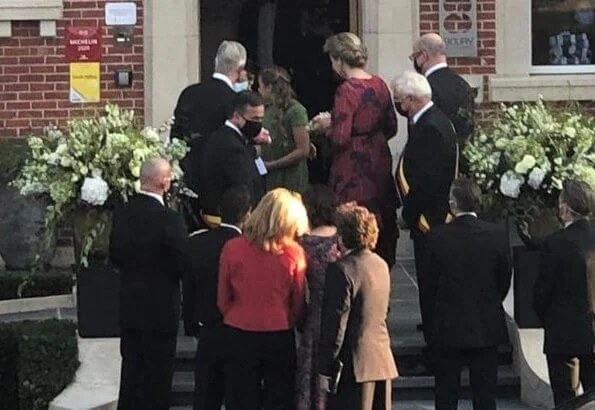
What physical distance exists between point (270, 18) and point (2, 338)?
5040 millimetres

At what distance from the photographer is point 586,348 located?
747 centimetres

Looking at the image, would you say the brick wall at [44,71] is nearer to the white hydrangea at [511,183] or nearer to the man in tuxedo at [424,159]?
the man in tuxedo at [424,159]

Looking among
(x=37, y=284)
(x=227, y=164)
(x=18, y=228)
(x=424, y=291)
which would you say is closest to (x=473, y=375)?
(x=424, y=291)

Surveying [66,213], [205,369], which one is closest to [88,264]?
[66,213]

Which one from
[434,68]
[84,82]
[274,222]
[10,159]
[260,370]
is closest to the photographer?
[274,222]

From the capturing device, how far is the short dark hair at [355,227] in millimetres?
7164

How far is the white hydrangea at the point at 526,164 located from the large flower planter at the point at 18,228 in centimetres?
456

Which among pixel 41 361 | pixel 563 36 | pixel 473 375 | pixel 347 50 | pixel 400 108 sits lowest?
pixel 41 361

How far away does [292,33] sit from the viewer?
1332 cm

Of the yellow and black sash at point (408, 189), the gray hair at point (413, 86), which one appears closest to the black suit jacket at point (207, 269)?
the yellow and black sash at point (408, 189)

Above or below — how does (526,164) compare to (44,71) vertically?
below

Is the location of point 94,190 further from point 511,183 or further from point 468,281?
point 511,183

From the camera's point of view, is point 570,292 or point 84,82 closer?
point 570,292

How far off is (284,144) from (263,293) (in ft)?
9.57
